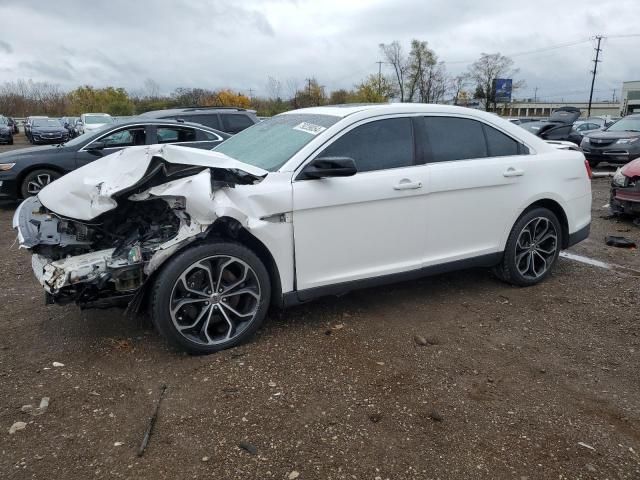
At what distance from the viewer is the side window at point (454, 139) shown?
427cm

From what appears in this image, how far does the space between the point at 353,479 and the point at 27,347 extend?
2.66 meters

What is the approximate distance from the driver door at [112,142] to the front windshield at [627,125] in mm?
12607

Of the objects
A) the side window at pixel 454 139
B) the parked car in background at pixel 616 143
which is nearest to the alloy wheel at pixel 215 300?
the side window at pixel 454 139

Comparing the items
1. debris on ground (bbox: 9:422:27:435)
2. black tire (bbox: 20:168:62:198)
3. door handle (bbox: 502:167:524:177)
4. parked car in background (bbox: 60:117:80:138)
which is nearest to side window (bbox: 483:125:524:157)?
door handle (bbox: 502:167:524:177)

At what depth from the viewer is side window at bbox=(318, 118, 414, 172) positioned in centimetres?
390

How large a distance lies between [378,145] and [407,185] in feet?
1.28

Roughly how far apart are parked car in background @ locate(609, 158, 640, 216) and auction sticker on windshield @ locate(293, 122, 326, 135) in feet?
17.5

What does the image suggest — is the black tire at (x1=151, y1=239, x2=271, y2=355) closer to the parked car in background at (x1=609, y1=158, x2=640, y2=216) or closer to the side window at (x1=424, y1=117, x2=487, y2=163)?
the side window at (x1=424, y1=117, x2=487, y2=163)

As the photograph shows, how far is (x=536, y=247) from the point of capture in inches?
193

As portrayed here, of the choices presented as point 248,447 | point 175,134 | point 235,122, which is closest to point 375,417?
point 248,447

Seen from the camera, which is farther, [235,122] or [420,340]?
[235,122]

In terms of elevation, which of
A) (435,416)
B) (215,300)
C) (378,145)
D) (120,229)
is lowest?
(435,416)

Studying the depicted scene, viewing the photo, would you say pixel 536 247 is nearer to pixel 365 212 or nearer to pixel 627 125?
pixel 365 212

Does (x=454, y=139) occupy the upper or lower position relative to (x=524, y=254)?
upper
